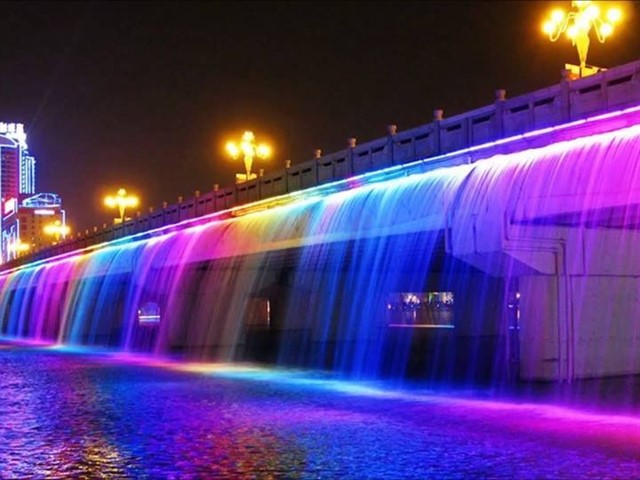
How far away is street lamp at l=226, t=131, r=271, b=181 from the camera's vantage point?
3844 cm

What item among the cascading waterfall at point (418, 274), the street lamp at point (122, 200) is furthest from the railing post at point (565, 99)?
the street lamp at point (122, 200)

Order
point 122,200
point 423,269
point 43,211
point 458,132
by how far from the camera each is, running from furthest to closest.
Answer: point 43,211
point 122,200
point 423,269
point 458,132

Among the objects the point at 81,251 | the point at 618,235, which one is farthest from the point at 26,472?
the point at 81,251

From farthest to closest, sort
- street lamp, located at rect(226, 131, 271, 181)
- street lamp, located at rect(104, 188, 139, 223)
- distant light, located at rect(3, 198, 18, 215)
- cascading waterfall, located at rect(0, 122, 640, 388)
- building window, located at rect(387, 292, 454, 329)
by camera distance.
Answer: distant light, located at rect(3, 198, 18, 215), building window, located at rect(387, 292, 454, 329), street lamp, located at rect(104, 188, 139, 223), street lamp, located at rect(226, 131, 271, 181), cascading waterfall, located at rect(0, 122, 640, 388)

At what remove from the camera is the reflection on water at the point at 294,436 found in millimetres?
9945

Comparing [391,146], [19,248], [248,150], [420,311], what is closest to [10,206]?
[19,248]

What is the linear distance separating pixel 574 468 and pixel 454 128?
488 inches

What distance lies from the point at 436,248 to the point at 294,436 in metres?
12.2

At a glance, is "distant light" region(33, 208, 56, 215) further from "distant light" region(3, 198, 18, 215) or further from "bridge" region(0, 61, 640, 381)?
"bridge" region(0, 61, 640, 381)

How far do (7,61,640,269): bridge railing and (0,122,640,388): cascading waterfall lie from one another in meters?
0.60

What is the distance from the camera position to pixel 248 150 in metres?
38.4

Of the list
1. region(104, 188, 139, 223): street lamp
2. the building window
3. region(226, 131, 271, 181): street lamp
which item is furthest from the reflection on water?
the building window

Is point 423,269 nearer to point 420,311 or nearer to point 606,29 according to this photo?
point 606,29

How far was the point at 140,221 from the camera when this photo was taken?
42.4m
